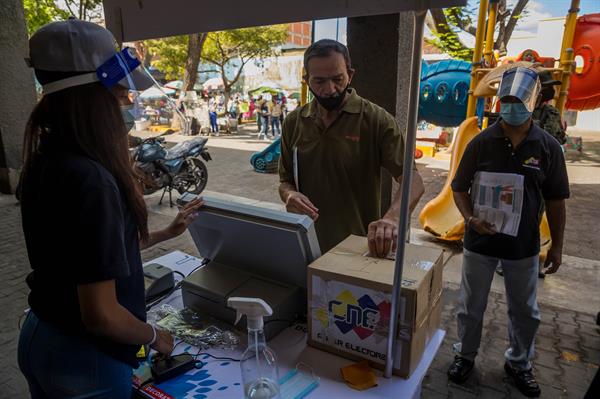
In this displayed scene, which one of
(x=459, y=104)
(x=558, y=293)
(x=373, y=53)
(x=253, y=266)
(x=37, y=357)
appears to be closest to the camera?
(x=37, y=357)

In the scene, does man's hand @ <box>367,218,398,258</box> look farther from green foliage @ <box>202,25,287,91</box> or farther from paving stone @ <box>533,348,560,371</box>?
green foliage @ <box>202,25,287,91</box>

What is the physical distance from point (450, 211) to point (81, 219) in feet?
16.0

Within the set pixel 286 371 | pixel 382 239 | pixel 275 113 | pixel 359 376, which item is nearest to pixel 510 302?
pixel 382 239

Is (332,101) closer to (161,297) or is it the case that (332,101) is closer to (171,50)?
(161,297)

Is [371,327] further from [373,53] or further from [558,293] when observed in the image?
[558,293]

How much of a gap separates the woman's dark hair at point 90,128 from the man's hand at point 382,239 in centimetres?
78

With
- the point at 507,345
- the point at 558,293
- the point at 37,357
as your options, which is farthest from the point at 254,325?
the point at 558,293

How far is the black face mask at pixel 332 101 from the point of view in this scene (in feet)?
6.50

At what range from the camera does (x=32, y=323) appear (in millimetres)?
1145

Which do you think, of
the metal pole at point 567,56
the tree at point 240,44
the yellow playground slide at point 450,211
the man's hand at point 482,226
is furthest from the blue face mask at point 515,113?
the tree at point 240,44

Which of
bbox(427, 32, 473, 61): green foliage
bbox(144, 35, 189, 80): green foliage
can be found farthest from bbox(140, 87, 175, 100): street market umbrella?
bbox(427, 32, 473, 61): green foliage

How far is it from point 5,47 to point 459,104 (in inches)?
305

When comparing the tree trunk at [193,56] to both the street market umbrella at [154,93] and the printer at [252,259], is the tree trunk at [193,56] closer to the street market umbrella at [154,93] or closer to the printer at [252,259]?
the street market umbrella at [154,93]

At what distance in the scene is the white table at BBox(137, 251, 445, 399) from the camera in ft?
4.07
